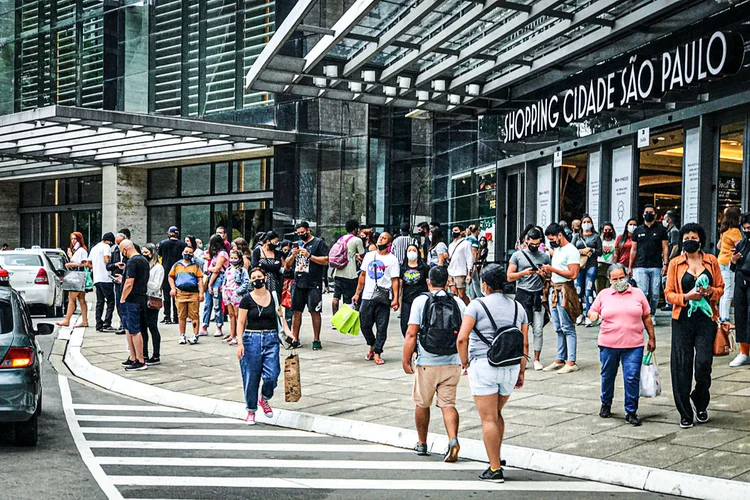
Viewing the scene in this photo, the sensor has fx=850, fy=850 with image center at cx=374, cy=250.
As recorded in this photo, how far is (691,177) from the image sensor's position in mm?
14719

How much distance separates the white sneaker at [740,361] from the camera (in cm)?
1077

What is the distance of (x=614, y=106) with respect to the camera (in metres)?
15.8

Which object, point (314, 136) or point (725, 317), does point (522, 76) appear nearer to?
point (725, 317)

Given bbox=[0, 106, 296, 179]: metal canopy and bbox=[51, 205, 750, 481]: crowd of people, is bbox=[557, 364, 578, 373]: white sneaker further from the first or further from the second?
bbox=[0, 106, 296, 179]: metal canopy

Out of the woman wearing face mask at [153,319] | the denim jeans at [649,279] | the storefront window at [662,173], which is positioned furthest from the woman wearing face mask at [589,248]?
the woman wearing face mask at [153,319]

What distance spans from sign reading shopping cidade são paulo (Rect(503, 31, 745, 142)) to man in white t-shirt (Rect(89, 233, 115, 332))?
9.46 metres

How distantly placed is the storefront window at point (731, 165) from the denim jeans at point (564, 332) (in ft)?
14.0

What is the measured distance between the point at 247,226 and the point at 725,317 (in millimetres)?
21798

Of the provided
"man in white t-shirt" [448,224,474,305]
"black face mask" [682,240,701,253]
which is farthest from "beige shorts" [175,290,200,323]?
"black face mask" [682,240,701,253]

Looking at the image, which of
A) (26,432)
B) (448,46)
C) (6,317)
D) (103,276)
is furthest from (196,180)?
(26,432)

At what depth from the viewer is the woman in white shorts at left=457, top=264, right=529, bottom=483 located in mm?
6836

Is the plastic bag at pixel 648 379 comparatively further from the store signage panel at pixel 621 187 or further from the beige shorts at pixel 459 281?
the store signage panel at pixel 621 187

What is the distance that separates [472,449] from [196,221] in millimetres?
26582

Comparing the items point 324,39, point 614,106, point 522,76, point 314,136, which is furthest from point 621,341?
point 314,136
